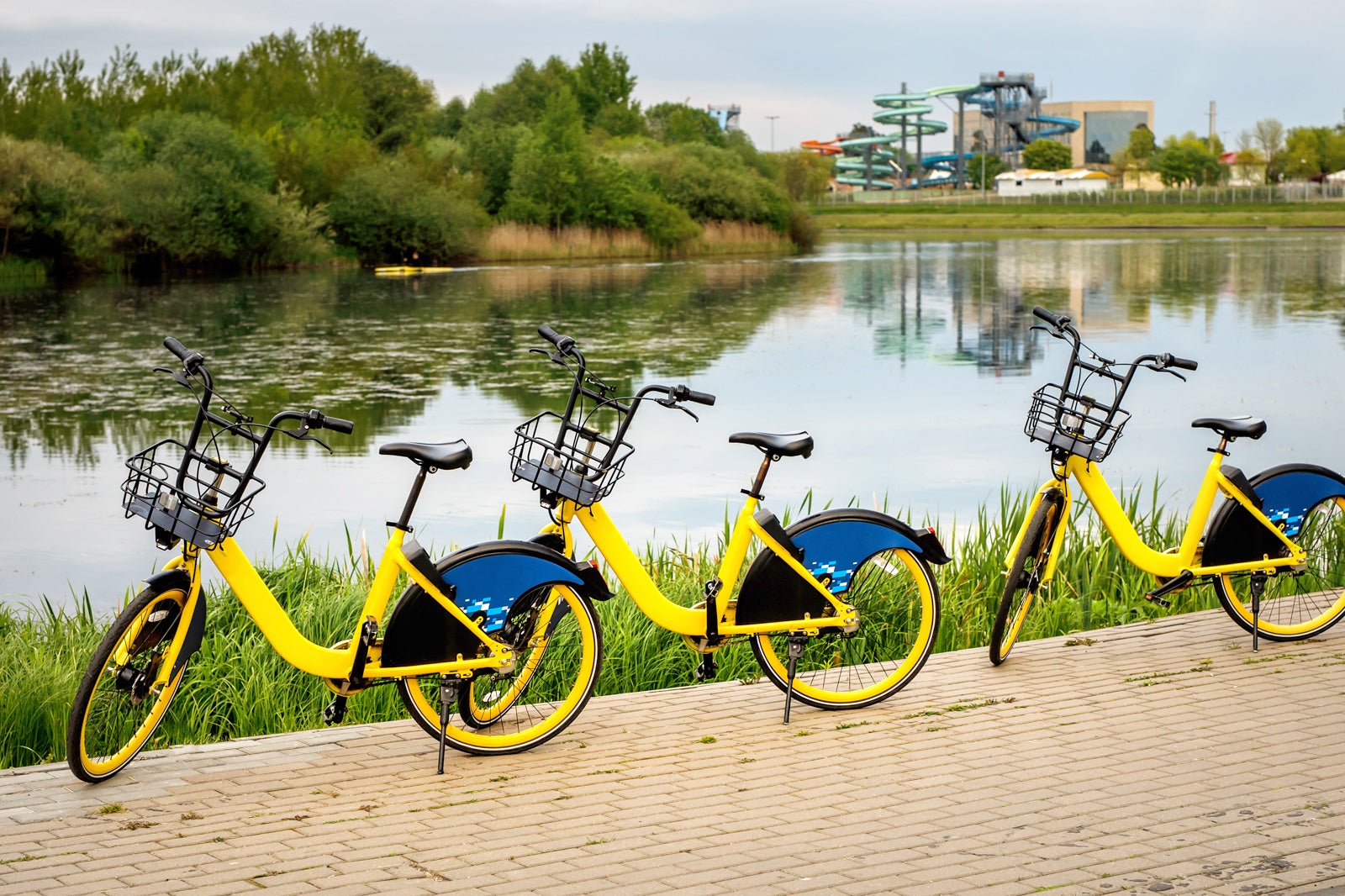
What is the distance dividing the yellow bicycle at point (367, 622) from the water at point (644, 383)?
2.45 metres

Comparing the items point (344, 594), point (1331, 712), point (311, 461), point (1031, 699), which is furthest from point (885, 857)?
point (311, 461)

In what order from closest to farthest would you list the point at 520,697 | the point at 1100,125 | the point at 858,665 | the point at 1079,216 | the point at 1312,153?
the point at 520,697, the point at 858,665, the point at 1079,216, the point at 1312,153, the point at 1100,125

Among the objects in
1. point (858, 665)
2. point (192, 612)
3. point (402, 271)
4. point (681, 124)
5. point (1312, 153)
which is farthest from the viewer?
point (1312, 153)

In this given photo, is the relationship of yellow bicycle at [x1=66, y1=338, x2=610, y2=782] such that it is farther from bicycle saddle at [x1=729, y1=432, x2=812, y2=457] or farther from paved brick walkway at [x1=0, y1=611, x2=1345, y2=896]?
bicycle saddle at [x1=729, y1=432, x2=812, y2=457]

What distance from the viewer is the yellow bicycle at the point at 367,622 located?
4.35m

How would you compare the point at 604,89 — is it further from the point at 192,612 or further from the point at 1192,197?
the point at 192,612

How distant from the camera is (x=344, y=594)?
6.75 meters

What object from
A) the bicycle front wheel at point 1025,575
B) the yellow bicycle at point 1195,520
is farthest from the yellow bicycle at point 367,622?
the yellow bicycle at point 1195,520

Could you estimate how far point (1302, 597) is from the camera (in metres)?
6.46

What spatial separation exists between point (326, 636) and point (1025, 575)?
2.90 metres

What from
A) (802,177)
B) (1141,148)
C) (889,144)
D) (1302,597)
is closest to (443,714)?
(1302,597)

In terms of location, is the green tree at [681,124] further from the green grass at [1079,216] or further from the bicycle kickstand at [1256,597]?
the bicycle kickstand at [1256,597]

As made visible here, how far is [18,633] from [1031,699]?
4.47m

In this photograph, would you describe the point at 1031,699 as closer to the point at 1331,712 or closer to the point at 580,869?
the point at 1331,712
